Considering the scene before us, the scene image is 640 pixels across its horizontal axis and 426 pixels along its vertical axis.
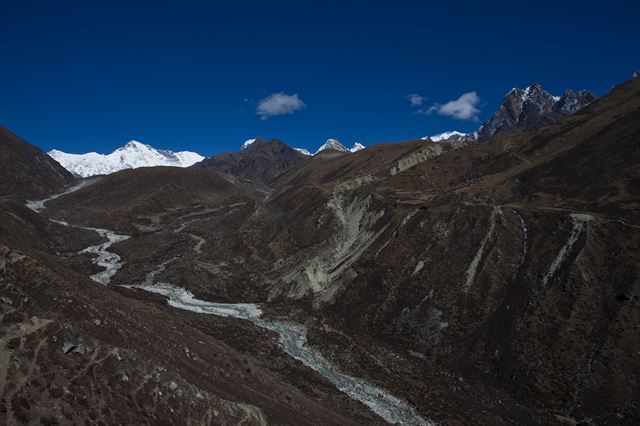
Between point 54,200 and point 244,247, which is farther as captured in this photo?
point 54,200

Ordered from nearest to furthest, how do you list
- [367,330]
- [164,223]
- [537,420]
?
[537,420]
[367,330]
[164,223]

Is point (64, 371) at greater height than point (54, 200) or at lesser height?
lesser

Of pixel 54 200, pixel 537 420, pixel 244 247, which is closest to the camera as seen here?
pixel 537 420

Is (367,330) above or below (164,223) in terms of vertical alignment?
below

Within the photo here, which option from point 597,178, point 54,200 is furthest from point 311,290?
point 54,200

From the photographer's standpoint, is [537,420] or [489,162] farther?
[489,162]

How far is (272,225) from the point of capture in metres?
107

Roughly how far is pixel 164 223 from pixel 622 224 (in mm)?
120336

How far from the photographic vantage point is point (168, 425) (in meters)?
21.6

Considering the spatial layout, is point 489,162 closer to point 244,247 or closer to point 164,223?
point 244,247

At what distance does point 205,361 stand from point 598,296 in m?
37.8

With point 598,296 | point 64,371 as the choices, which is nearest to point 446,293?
point 598,296

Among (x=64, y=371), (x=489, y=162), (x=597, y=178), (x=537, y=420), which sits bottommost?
(x=537, y=420)

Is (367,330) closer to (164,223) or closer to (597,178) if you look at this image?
(597,178)
